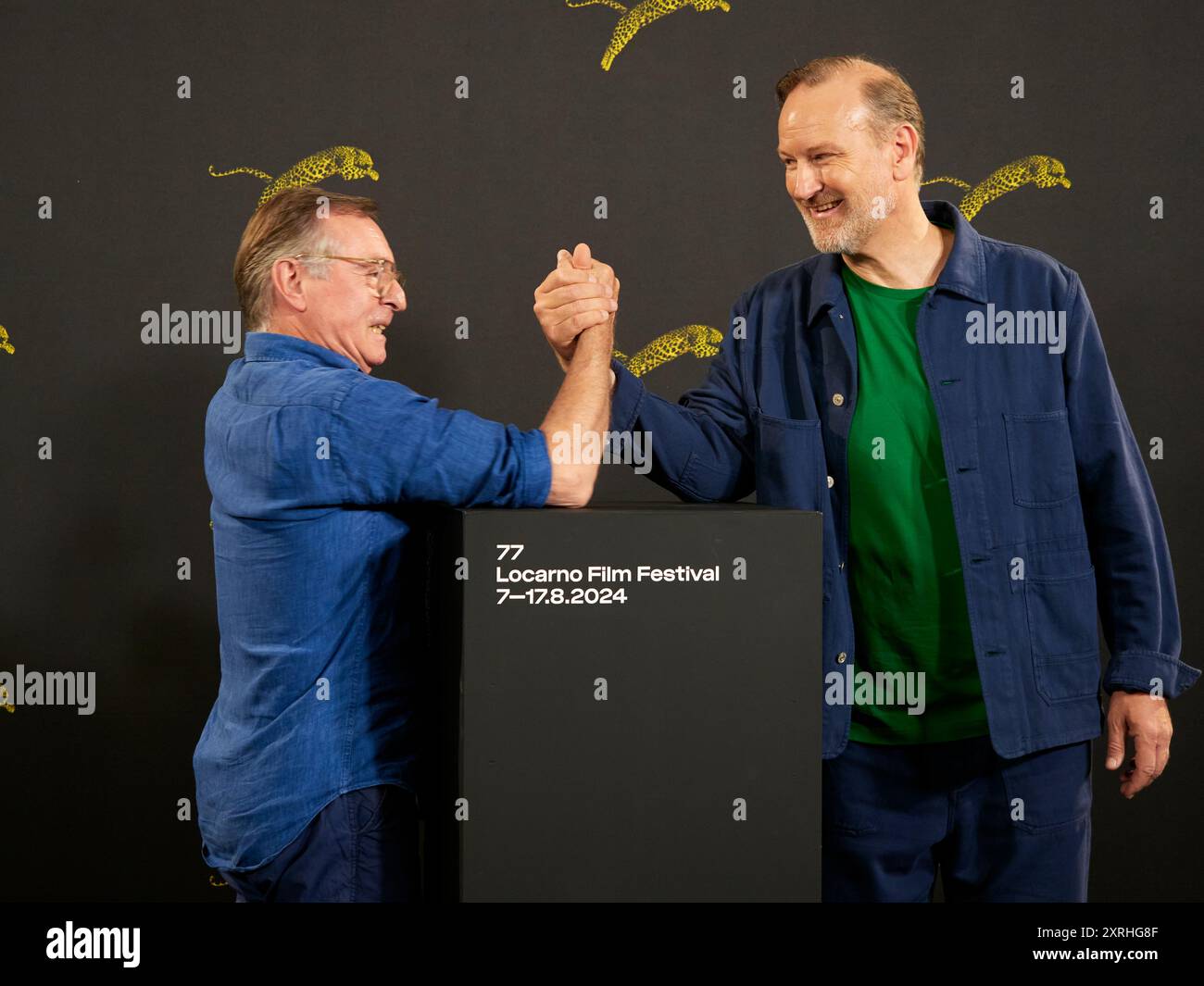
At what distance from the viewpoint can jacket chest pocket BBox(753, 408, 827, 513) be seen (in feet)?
6.13

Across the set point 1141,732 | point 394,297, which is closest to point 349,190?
point 394,297

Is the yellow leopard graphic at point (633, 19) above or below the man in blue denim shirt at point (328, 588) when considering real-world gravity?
above

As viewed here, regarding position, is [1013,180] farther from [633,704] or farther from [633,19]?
[633,704]

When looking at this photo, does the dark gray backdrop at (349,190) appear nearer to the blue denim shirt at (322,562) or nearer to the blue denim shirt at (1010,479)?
the blue denim shirt at (1010,479)

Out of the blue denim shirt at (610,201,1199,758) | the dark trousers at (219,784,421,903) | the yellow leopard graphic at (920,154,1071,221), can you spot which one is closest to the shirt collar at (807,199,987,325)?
the blue denim shirt at (610,201,1199,758)

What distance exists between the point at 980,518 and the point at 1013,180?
4.36ft

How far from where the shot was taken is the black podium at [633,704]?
138cm

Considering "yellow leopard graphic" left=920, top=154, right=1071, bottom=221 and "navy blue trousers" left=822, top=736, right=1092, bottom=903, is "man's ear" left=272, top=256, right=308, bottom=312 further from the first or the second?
"yellow leopard graphic" left=920, top=154, right=1071, bottom=221

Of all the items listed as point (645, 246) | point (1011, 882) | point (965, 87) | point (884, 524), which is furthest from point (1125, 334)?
point (1011, 882)

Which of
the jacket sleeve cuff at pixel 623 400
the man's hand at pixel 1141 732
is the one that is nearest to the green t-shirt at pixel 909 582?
the man's hand at pixel 1141 732

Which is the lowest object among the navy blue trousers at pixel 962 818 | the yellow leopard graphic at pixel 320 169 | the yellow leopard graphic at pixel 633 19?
the navy blue trousers at pixel 962 818

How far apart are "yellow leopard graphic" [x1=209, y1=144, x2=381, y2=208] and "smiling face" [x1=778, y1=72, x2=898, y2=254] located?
1.15 meters

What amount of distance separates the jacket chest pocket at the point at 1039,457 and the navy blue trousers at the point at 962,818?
39 cm

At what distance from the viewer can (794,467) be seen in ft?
6.17
